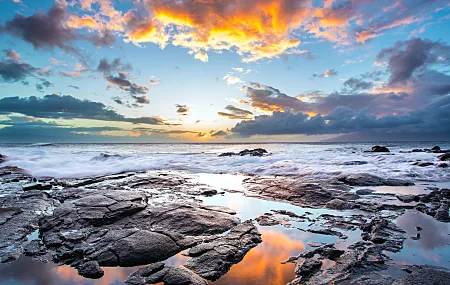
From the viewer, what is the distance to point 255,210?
5.98 metres

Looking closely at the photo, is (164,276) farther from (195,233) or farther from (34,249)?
(34,249)

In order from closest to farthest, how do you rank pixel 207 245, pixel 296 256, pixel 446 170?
pixel 296 256, pixel 207 245, pixel 446 170

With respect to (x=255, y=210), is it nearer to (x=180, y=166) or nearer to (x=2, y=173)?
(x=180, y=166)

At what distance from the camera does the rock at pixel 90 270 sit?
312 cm

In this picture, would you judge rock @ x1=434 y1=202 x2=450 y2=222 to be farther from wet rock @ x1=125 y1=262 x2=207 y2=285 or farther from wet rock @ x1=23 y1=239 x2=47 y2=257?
wet rock @ x1=23 y1=239 x2=47 y2=257

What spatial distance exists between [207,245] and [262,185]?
5447 mm

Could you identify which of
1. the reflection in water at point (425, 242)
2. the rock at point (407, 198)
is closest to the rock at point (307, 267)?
the reflection in water at point (425, 242)

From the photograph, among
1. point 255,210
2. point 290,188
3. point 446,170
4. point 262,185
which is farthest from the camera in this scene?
point 446,170

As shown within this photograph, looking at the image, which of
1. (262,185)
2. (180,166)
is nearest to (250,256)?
(262,185)

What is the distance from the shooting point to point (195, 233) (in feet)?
14.6

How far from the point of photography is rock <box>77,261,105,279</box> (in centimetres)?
312

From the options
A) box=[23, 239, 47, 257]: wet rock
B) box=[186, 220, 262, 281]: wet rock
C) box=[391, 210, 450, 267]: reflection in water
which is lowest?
box=[23, 239, 47, 257]: wet rock

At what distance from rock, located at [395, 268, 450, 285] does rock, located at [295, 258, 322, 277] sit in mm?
907

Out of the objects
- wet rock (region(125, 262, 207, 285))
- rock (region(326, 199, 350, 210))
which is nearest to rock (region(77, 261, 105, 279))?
wet rock (region(125, 262, 207, 285))
